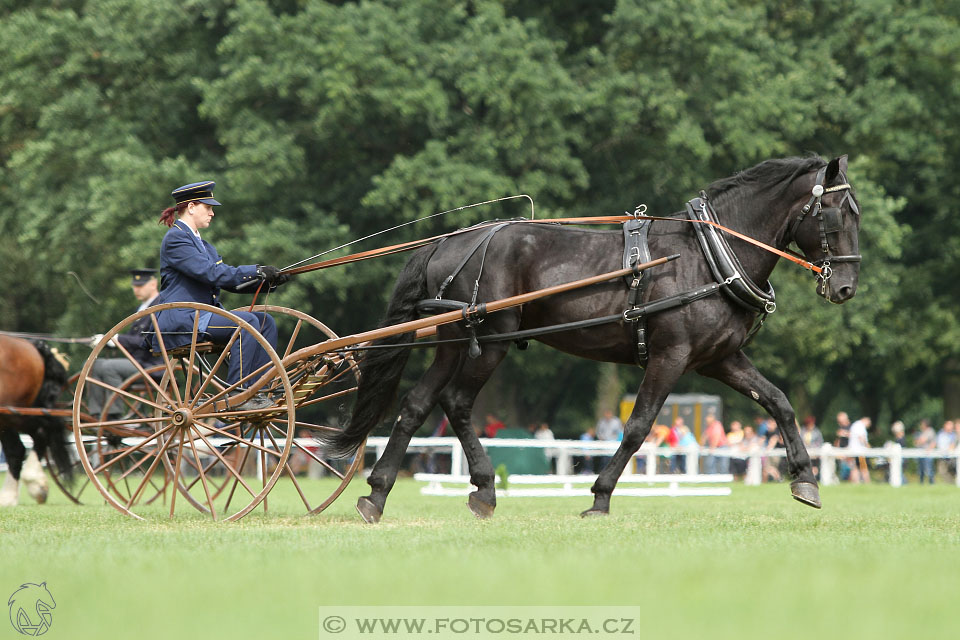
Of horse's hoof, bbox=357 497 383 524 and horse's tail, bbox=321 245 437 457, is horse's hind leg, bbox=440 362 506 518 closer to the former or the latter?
horse's tail, bbox=321 245 437 457

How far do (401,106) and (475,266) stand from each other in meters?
12.4

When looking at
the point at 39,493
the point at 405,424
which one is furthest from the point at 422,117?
the point at 405,424

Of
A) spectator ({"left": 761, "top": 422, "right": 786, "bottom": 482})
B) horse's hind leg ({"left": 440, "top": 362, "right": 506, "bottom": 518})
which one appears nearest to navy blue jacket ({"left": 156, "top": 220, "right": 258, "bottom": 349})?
horse's hind leg ({"left": 440, "top": 362, "right": 506, "bottom": 518})

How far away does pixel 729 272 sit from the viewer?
337 inches

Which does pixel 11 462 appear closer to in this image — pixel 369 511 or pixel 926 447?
pixel 369 511

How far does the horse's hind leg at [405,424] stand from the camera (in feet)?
28.5

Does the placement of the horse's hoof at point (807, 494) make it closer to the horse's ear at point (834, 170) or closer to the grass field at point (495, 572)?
the grass field at point (495, 572)

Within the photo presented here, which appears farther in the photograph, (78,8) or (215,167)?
(78,8)

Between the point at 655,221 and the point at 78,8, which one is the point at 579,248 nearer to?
the point at 655,221

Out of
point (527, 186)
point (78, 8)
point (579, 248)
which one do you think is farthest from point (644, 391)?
point (78, 8)

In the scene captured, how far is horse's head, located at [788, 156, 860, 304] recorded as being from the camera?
28.1 feet

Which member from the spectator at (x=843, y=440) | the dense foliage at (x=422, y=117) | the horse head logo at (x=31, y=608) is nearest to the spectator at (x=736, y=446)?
the dense foliage at (x=422, y=117)

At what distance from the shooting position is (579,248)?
8.95 m

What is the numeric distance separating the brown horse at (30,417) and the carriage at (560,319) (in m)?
3.52
